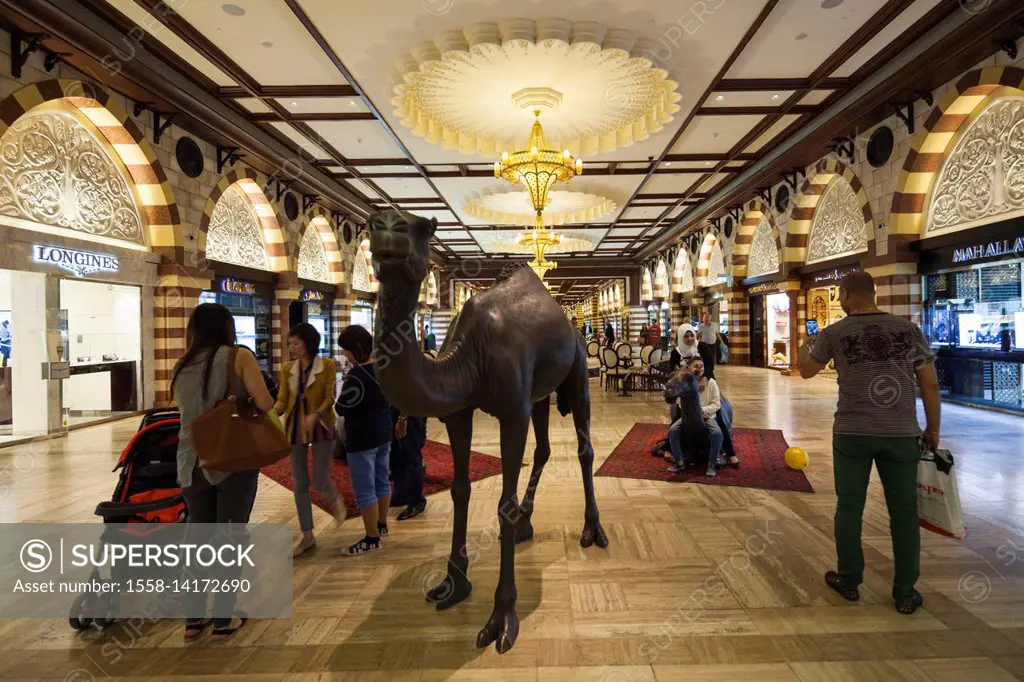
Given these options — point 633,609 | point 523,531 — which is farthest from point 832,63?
point 633,609

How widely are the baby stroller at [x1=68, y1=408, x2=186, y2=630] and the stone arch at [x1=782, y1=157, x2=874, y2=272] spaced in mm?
11812

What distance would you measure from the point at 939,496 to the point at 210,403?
365 cm

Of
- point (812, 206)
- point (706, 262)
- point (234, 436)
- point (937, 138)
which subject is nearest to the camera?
point (234, 436)

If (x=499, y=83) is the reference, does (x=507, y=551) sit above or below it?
below

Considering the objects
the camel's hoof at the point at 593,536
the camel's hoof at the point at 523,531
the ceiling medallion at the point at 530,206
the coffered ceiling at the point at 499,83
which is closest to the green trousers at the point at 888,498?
the camel's hoof at the point at 593,536

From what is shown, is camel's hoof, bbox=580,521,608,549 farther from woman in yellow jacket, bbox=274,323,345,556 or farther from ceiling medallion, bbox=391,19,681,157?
ceiling medallion, bbox=391,19,681,157

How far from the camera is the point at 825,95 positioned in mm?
9414

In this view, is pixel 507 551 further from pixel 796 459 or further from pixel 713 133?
pixel 713 133

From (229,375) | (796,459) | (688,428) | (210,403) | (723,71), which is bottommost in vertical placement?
(796,459)

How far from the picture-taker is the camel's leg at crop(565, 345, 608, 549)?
352 cm

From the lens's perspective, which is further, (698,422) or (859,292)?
(698,422)

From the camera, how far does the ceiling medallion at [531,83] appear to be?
22.9 feet

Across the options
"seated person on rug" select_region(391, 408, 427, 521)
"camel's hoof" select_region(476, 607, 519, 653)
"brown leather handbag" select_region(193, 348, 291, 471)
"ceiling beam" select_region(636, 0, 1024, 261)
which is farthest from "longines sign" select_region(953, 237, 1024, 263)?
"brown leather handbag" select_region(193, 348, 291, 471)

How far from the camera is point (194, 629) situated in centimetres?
249
